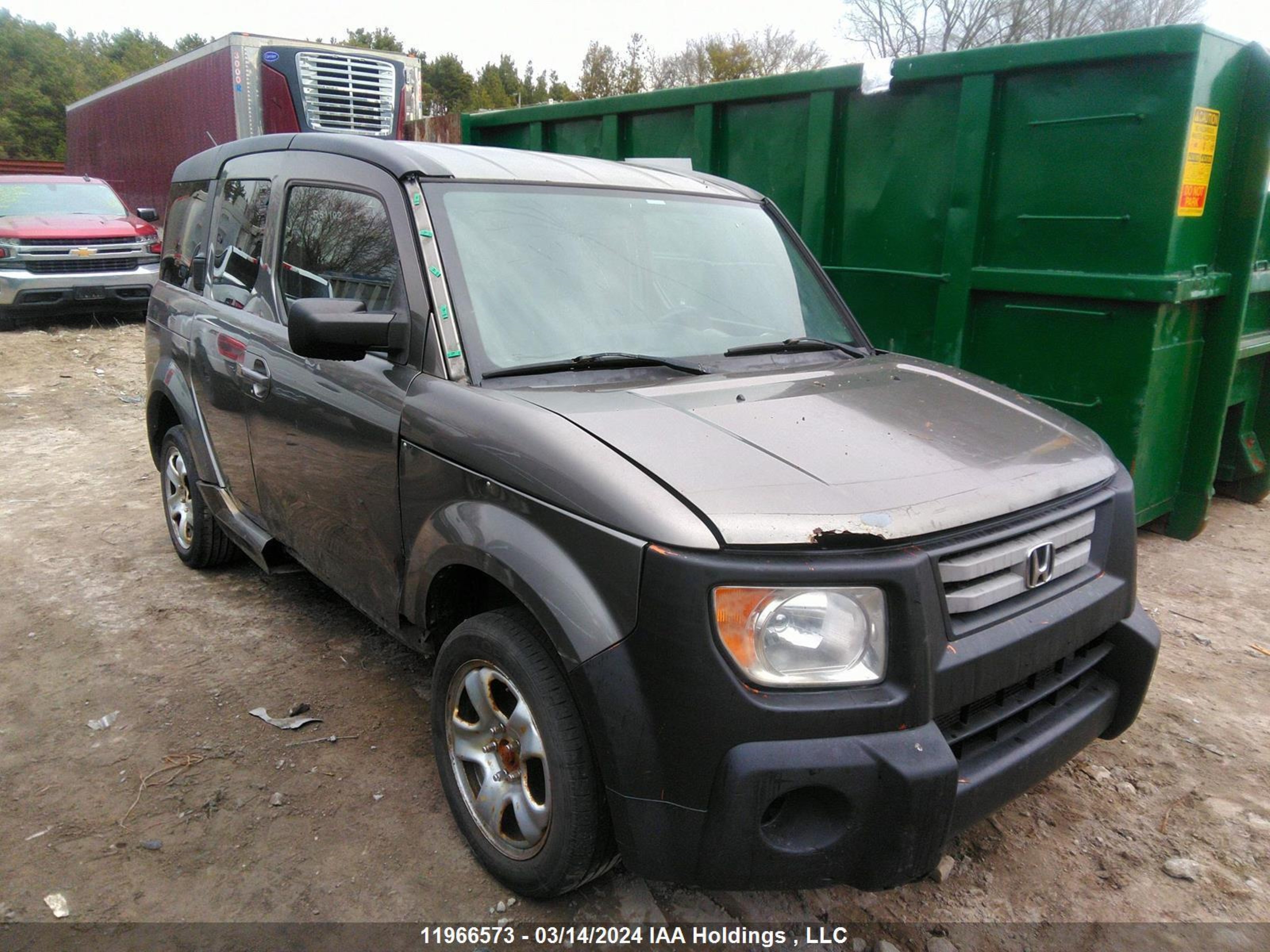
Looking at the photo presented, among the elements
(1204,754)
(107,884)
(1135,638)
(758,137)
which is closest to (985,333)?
(758,137)

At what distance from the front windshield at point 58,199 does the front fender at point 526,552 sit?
38.9ft

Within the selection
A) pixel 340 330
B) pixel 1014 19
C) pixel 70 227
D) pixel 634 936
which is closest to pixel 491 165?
pixel 340 330

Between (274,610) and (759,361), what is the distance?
2.57 metres

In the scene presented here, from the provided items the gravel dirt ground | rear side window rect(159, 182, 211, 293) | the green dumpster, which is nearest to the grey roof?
rear side window rect(159, 182, 211, 293)

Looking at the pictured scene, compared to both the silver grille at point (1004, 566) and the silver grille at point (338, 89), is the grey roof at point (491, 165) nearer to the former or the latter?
the silver grille at point (1004, 566)

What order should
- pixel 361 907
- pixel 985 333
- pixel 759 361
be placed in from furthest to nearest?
pixel 985 333
pixel 759 361
pixel 361 907

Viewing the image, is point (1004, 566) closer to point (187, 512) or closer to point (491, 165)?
point (491, 165)

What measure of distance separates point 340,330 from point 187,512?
8.31 ft

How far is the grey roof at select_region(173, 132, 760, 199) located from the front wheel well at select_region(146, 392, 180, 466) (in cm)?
136

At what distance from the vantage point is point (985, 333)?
4922 millimetres

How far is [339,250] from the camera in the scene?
3.13 m

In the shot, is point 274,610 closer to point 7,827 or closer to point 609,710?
point 7,827

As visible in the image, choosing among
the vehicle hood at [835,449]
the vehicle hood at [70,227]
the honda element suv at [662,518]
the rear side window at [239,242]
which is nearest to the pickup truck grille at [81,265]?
the vehicle hood at [70,227]

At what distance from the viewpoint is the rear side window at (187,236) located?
165 inches
